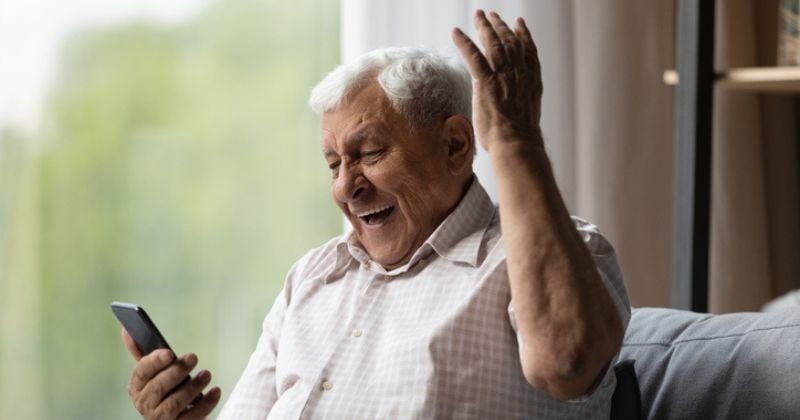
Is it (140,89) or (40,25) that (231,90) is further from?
(40,25)

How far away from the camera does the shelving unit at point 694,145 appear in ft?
8.16

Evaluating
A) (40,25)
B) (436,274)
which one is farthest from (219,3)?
(436,274)

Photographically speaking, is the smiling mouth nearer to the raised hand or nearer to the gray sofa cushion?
the raised hand

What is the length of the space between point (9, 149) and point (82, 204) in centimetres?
21

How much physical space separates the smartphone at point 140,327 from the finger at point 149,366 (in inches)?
0.6

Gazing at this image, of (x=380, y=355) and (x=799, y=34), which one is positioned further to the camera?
(x=799, y=34)

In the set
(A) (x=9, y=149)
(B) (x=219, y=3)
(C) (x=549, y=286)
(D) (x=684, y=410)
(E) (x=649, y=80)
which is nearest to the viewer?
(C) (x=549, y=286)

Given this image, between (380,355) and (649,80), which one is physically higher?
(649,80)

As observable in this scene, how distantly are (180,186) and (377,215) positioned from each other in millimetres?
1092

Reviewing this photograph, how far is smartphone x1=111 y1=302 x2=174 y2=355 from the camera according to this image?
1.71 meters

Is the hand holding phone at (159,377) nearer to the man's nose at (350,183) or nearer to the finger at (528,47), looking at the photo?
the man's nose at (350,183)

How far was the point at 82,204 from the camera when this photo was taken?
105 inches

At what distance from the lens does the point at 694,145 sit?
8.15 ft

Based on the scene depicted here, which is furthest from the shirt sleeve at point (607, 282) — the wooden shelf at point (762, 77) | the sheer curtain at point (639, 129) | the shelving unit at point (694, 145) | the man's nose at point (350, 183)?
the sheer curtain at point (639, 129)
